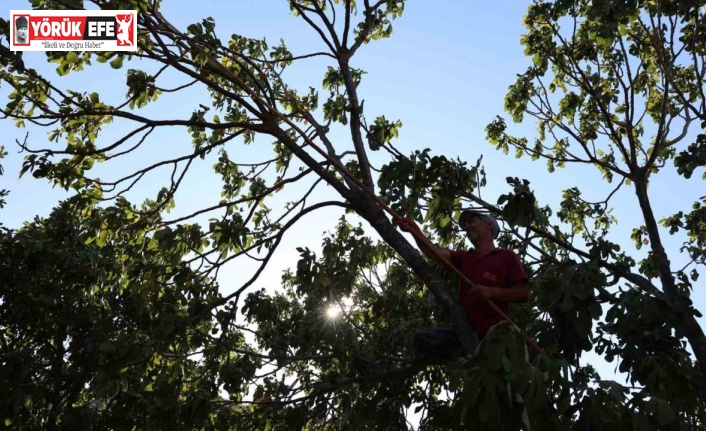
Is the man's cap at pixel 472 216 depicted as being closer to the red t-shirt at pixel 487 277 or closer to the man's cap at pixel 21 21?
the red t-shirt at pixel 487 277

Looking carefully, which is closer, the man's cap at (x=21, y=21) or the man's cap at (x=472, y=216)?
the man's cap at (x=472, y=216)

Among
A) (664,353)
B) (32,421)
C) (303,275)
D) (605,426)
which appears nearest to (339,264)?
(303,275)

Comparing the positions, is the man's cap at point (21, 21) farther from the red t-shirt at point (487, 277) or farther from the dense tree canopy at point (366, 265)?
the red t-shirt at point (487, 277)

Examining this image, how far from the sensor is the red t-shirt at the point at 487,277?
4422 millimetres

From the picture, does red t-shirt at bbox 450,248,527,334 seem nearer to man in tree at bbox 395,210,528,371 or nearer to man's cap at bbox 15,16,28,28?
man in tree at bbox 395,210,528,371

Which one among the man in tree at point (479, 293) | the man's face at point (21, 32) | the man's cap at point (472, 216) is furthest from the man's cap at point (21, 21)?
the man's cap at point (472, 216)

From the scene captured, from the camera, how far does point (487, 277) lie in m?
4.64

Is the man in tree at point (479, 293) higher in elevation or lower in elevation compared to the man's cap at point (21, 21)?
lower

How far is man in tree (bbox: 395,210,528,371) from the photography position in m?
4.38

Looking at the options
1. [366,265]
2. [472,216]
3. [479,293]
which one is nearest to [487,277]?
[479,293]

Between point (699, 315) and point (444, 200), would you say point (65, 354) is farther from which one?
point (699, 315)

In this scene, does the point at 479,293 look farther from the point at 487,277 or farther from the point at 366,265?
the point at 366,265

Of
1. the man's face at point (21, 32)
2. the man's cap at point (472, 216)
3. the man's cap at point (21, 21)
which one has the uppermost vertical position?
the man's cap at point (21, 21)

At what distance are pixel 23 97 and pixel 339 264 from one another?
3.36m
